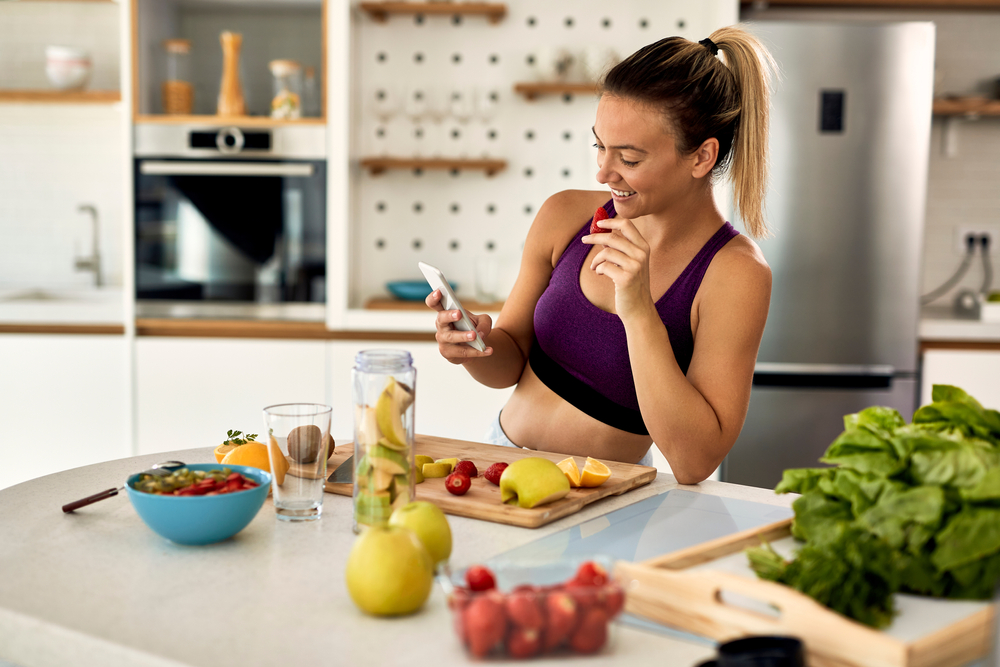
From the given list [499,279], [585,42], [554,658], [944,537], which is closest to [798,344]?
[499,279]

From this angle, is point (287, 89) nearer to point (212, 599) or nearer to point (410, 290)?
point (410, 290)

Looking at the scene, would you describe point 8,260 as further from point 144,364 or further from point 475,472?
point 475,472

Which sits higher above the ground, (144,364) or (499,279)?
(499,279)

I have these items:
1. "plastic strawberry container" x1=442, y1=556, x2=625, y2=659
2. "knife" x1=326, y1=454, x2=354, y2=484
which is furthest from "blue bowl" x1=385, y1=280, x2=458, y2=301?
"plastic strawberry container" x1=442, y1=556, x2=625, y2=659

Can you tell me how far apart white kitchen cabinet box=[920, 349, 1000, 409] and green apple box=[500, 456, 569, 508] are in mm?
2336

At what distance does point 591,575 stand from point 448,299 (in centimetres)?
72

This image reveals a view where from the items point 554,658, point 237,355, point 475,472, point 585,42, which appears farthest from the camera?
point 585,42

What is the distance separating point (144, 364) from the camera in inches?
Answer: 123

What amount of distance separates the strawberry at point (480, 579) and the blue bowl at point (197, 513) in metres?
0.36

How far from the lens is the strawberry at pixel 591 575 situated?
2.56ft

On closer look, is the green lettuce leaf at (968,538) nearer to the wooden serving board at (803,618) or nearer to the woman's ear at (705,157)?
the wooden serving board at (803,618)

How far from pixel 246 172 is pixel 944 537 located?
2771 mm

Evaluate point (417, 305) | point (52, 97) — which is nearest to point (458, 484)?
point (417, 305)

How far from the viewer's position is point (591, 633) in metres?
0.77
